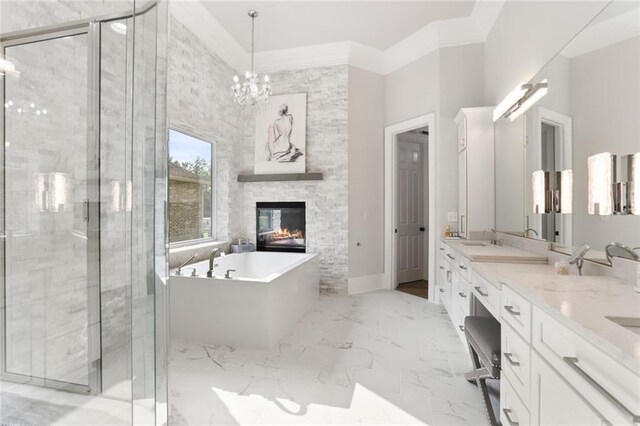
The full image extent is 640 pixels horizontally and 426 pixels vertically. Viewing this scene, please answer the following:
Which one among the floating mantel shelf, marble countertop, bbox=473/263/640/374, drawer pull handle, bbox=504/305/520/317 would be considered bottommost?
drawer pull handle, bbox=504/305/520/317

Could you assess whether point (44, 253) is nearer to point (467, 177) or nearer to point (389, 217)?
point (467, 177)

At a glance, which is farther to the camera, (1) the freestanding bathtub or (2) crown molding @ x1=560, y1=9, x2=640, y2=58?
(1) the freestanding bathtub

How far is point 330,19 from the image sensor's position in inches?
142

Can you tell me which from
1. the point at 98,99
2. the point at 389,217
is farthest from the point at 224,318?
the point at 389,217

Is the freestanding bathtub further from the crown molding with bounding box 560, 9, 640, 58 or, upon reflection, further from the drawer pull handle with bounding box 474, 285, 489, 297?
the crown molding with bounding box 560, 9, 640, 58

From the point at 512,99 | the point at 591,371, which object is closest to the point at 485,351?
the point at 591,371

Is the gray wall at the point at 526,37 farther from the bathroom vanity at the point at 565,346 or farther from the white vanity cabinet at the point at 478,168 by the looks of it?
→ the bathroom vanity at the point at 565,346

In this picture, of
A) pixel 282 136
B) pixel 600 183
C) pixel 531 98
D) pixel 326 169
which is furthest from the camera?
pixel 282 136

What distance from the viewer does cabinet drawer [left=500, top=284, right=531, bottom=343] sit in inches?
46.9

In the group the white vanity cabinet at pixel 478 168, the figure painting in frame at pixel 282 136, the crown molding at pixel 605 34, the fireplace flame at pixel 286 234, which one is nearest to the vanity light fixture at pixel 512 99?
the white vanity cabinet at pixel 478 168

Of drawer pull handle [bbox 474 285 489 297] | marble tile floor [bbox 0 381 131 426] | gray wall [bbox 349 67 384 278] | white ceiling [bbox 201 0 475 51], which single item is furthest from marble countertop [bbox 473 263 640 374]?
white ceiling [bbox 201 0 475 51]

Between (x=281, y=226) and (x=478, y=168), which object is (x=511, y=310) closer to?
(x=478, y=168)

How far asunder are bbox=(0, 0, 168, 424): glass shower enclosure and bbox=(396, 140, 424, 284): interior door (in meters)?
3.84

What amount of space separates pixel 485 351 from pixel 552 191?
109 cm
